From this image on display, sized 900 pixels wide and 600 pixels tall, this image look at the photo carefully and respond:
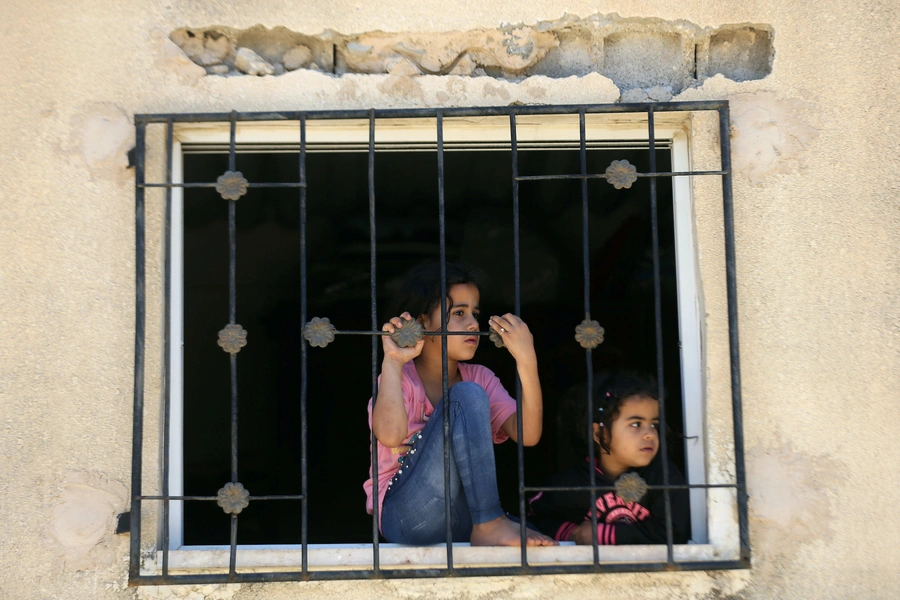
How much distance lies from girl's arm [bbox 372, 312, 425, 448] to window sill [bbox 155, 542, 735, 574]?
330 mm

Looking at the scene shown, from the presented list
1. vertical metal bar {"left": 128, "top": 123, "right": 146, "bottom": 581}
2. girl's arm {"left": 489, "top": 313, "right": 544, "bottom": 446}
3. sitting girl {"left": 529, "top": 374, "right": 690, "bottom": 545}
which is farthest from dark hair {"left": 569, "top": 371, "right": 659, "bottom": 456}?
vertical metal bar {"left": 128, "top": 123, "right": 146, "bottom": 581}

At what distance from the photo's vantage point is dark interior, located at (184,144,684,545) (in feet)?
12.4

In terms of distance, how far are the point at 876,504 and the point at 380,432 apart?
1413 millimetres

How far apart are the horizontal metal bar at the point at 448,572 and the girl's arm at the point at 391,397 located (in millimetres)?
379

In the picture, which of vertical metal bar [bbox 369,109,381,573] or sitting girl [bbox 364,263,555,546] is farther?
sitting girl [bbox 364,263,555,546]

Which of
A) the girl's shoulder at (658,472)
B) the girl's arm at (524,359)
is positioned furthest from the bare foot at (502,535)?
the girl's shoulder at (658,472)

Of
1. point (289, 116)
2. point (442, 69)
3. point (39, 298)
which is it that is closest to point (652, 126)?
point (442, 69)

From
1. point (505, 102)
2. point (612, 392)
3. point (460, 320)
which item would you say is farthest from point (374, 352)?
point (612, 392)

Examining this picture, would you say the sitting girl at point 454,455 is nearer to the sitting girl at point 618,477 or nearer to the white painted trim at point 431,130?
the sitting girl at point 618,477

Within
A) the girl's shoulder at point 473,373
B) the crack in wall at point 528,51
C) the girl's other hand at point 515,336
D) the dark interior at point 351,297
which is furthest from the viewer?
the dark interior at point 351,297

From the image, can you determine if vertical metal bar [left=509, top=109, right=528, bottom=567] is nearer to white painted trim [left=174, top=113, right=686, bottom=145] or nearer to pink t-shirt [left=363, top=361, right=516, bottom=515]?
white painted trim [left=174, top=113, right=686, bottom=145]

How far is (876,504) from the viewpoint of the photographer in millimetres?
2348

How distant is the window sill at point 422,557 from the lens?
2361 mm

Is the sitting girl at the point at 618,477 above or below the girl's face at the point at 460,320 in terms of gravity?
below
